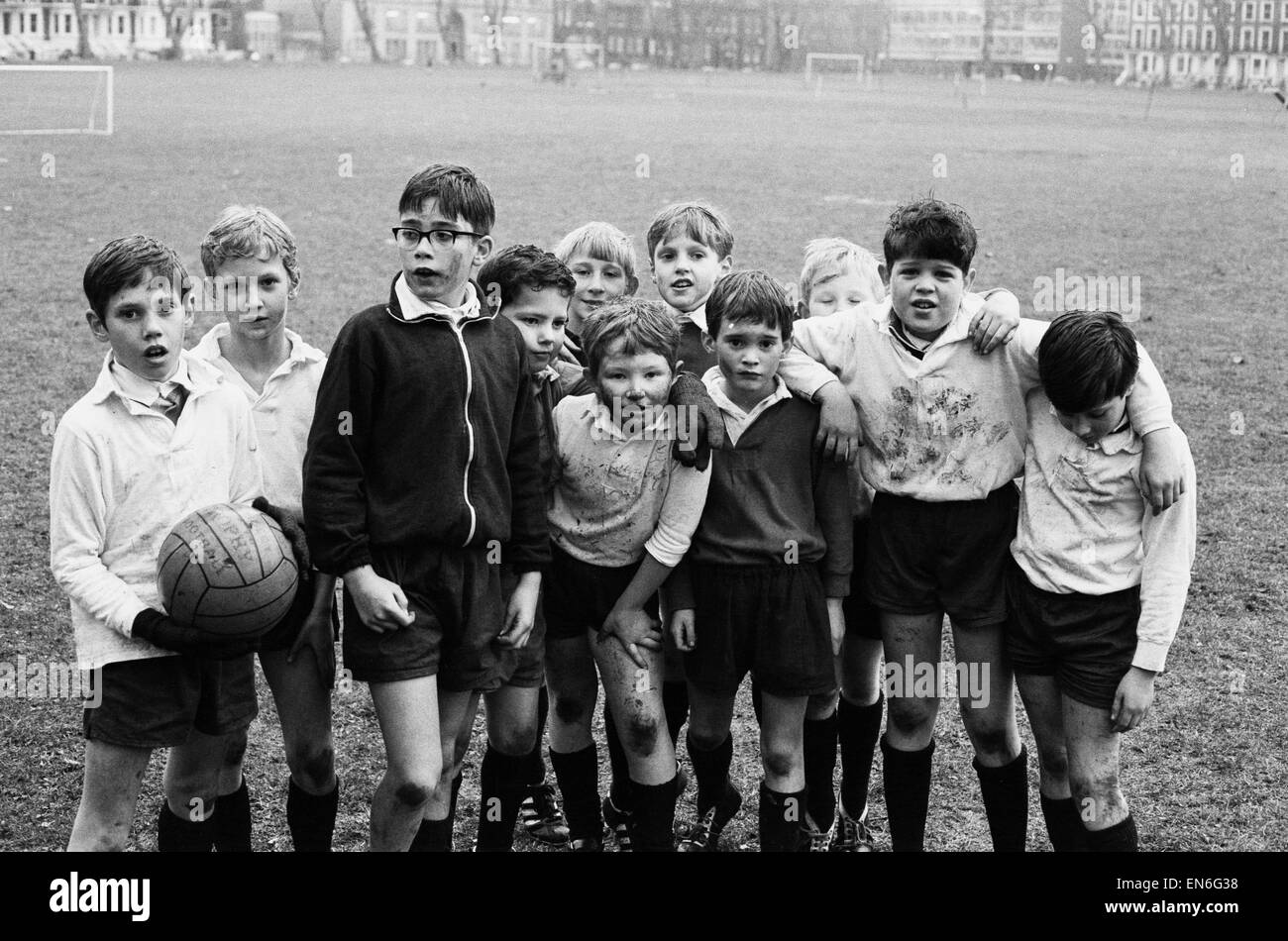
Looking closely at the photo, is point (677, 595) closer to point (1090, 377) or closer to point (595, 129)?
point (1090, 377)

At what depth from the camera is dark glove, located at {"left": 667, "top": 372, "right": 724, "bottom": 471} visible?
3.66 metres

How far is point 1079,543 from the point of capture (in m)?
3.54

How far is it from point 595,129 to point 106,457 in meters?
32.6

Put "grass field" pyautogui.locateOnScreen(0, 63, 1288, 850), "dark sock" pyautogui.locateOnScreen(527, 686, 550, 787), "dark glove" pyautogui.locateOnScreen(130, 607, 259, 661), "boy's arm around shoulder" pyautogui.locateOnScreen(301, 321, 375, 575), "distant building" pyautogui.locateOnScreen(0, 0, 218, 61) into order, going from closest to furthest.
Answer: "dark glove" pyautogui.locateOnScreen(130, 607, 259, 661) < "boy's arm around shoulder" pyautogui.locateOnScreen(301, 321, 375, 575) < "dark sock" pyautogui.locateOnScreen(527, 686, 550, 787) < "grass field" pyautogui.locateOnScreen(0, 63, 1288, 850) < "distant building" pyautogui.locateOnScreen(0, 0, 218, 61)

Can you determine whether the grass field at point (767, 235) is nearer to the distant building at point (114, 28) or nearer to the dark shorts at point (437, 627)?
the dark shorts at point (437, 627)

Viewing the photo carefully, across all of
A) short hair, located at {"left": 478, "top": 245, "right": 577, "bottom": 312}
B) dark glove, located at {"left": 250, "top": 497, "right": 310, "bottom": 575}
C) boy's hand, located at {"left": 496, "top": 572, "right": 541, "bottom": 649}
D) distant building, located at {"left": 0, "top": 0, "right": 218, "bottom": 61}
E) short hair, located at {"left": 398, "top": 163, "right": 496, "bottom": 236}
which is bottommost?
boy's hand, located at {"left": 496, "top": 572, "right": 541, "bottom": 649}

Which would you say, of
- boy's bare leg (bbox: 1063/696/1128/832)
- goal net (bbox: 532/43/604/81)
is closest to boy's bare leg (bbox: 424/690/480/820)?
boy's bare leg (bbox: 1063/696/1128/832)

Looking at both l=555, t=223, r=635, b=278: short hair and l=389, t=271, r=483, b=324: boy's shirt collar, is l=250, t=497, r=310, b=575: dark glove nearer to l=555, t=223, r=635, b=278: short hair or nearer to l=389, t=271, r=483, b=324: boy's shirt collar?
l=389, t=271, r=483, b=324: boy's shirt collar

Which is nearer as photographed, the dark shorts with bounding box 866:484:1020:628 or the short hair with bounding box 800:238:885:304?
the dark shorts with bounding box 866:484:1020:628

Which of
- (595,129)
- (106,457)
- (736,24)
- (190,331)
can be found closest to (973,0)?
(736,24)

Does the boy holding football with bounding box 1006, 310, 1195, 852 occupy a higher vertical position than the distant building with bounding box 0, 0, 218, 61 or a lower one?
lower

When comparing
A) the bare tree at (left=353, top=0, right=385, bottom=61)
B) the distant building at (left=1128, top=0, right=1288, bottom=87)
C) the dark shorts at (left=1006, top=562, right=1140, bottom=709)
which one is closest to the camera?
the dark shorts at (left=1006, top=562, right=1140, bottom=709)

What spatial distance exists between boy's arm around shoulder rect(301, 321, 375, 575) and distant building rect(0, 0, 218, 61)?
99964 mm

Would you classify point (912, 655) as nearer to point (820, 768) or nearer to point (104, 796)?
point (820, 768)
